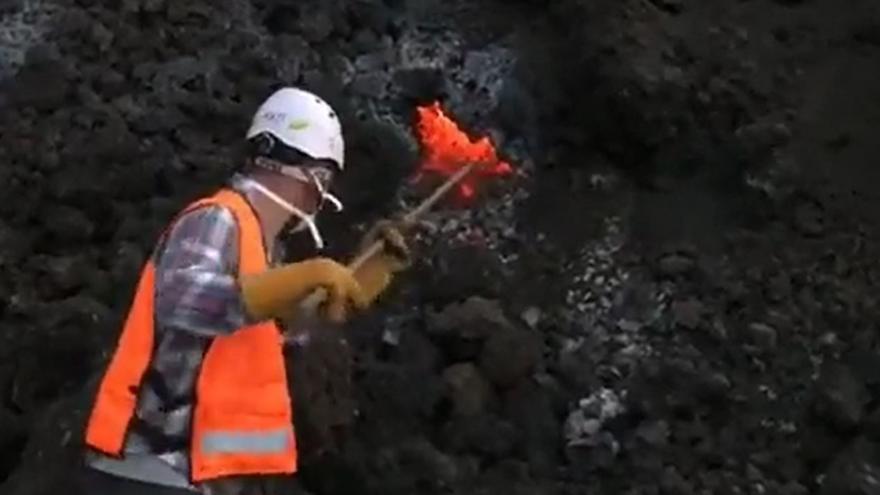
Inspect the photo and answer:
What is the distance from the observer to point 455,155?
5.98m

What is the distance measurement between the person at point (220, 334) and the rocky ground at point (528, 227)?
1.16 meters

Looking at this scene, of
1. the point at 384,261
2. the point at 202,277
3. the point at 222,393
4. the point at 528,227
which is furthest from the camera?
the point at 528,227

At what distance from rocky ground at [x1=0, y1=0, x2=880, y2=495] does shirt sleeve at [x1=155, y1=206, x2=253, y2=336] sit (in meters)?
1.35

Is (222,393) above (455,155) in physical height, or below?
above

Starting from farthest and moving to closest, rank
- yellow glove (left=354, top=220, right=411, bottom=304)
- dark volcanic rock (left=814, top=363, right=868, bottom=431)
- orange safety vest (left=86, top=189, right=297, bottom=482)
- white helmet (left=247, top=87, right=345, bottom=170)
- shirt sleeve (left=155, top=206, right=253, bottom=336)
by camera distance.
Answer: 1. dark volcanic rock (left=814, top=363, right=868, bottom=431)
2. yellow glove (left=354, top=220, right=411, bottom=304)
3. white helmet (left=247, top=87, right=345, bottom=170)
4. orange safety vest (left=86, top=189, right=297, bottom=482)
5. shirt sleeve (left=155, top=206, right=253, bottom=336)

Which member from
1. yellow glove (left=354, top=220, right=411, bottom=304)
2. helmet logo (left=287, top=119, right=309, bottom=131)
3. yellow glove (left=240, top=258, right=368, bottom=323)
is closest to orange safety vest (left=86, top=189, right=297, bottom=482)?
yellow glove (left=240, top=258, right=368, bottom=323)

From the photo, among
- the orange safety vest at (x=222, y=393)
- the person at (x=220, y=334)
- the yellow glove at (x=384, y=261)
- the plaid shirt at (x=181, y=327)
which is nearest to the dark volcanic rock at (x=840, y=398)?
the yellow glove at (x=384, y=261)

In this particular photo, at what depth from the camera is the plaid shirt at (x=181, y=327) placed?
12.0 ft

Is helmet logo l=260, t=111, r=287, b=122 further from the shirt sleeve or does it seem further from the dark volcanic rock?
the dark volcanic rock

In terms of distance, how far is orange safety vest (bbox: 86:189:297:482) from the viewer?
3791 millimetres

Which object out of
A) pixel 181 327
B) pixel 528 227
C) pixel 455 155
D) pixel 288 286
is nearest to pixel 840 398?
pixel 528 227

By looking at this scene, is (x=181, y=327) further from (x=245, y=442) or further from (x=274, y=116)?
(x=274, y=116)

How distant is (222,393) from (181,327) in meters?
0.20

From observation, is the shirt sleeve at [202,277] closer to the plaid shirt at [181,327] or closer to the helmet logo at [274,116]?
the plaid shirt at [181,327]
